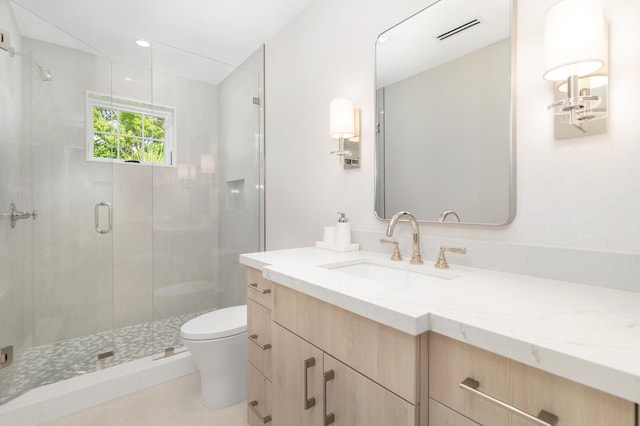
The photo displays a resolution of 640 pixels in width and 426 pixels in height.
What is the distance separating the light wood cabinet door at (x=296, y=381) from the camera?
997 mm

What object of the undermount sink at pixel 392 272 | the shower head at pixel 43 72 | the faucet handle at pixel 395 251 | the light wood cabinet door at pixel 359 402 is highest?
the shower head at pixel 43 72

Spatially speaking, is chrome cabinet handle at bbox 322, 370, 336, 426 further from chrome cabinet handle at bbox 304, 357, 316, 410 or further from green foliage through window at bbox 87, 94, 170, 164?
green foliage through window at bbox 87, 94, 170, 164

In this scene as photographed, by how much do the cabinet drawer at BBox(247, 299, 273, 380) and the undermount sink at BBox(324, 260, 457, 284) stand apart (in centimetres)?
40

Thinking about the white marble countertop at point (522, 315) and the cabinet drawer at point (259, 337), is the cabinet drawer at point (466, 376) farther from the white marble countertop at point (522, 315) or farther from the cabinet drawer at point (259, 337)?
the cabinet drawer at point (259, 337)

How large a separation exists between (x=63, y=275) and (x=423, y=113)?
279cm

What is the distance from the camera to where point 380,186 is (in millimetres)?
1579

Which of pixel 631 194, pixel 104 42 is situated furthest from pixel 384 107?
pixel 104 42

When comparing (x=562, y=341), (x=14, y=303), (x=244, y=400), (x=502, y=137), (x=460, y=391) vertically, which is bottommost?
(x=244, y=400)

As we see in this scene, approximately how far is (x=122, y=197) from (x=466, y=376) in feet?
9.66

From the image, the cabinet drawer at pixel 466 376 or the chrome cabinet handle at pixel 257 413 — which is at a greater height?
Answer: the cabinet drawer at pixel 466 376

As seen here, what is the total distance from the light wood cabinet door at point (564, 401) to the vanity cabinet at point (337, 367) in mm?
200

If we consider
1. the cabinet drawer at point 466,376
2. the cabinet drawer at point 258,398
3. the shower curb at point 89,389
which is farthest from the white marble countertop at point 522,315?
the shower curb at point 89,389

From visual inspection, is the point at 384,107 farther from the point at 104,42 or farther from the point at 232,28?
the point at 104,42

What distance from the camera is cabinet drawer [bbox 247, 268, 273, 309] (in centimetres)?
138
